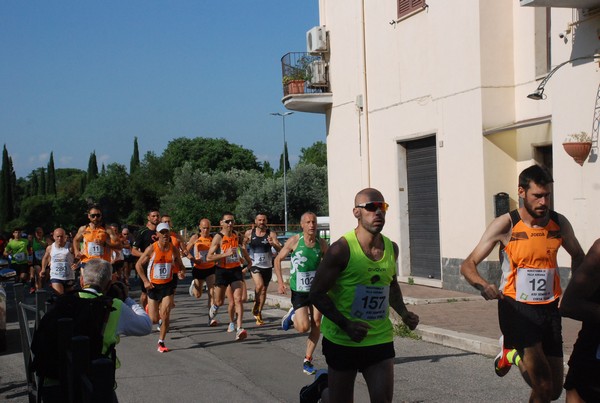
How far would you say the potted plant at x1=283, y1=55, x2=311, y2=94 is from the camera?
75.0 feet

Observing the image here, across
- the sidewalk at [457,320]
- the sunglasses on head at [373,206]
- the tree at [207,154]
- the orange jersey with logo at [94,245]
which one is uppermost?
the tree at [207,154]

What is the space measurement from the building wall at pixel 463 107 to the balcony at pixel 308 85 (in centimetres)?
151

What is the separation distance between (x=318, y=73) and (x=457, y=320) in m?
11.9

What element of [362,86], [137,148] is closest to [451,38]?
[362,86]

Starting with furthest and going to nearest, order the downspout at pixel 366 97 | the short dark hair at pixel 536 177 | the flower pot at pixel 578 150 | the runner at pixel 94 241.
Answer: the downspout at pixel 366 97, the runner at pixel 94 241, the flower pot at pixel 578 150, the short dark hair at pixel 536 177

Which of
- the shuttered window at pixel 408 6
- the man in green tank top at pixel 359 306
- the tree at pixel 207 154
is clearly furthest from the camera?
the tree at pixel 207 154

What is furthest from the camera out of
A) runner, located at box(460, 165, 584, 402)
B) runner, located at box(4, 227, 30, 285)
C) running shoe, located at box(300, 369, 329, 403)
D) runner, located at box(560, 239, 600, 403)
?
runner, located at box(4, 227, 30, 285)

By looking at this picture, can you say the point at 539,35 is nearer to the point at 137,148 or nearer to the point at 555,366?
the point at 555,366

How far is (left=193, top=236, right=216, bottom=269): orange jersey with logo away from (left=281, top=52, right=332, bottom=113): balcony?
847 cm

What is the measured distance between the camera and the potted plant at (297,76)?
22.9 metres

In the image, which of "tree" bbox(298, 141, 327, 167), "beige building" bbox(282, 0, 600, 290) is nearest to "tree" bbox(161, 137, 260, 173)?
"tree" bbox(298, 141, 327, 167)

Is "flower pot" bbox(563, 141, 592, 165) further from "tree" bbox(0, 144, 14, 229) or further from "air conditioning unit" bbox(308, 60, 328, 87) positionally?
"tree" bbox(0, 144, 14, 229)

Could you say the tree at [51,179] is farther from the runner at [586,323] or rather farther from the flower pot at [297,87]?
the runner at [586,323]

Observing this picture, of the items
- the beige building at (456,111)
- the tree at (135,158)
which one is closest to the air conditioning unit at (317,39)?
the beige building at (456,111)
